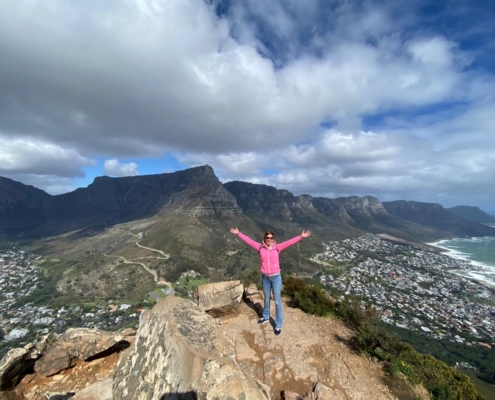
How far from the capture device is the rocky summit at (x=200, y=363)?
11.4ft

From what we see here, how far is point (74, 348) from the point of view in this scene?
6918 mm

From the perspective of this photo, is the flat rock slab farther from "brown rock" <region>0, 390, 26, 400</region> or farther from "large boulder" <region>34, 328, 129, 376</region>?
"brown rock" <region>0, 390, 26, 400</region>

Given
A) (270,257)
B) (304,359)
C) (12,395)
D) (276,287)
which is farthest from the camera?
(276,287)

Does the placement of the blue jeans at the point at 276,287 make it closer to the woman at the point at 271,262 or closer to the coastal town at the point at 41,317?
the woman at the point at 271,262

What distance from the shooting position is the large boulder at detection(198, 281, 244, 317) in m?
10.0

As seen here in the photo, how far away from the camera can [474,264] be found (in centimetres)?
15800

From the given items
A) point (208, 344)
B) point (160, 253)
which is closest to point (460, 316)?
point (208, 344)

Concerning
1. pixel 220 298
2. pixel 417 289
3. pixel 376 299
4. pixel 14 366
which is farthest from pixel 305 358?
pixel 417 289

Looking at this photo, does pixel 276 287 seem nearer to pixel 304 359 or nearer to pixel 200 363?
pixel 304 359

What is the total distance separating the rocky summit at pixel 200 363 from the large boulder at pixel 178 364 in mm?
13

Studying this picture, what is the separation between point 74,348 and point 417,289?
123 metres

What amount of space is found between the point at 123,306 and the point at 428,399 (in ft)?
272

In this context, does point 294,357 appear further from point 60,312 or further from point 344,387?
point 60,312

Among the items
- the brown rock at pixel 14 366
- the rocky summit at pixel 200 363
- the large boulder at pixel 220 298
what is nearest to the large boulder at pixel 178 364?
the rocky summit at pixel 200 363
